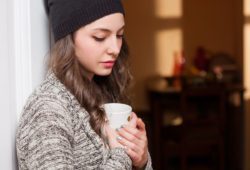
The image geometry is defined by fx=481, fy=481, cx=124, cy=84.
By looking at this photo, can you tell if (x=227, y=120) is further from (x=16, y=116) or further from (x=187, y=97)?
(x=16, y=116)

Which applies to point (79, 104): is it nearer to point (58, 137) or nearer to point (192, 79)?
point (58, 137)

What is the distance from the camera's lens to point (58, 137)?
102cm

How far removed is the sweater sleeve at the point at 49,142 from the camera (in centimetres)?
100

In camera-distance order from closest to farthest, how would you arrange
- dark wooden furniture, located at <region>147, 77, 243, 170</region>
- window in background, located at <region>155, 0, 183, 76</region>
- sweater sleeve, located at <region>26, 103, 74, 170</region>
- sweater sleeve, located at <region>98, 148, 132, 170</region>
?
sweater sleeve, located at <region>26, 103, 74, 170</region> → sweater sleeve, located at <region>98, 148, 132, 170</region> → dark wooden furniture, located at <region>147, 77, 243, 170</region> → window in background, located at <region>155, 0, 183, 76</region>

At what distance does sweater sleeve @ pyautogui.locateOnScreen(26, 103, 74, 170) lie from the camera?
1.00 m

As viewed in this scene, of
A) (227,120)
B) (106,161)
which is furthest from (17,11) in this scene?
(227,120)

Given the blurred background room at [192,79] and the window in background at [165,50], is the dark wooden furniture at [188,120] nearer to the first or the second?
the blurred background room at [192,79]

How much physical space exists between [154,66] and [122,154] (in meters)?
3.48

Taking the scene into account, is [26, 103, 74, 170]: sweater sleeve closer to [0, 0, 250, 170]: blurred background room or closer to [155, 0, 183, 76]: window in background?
[0, 0, 250, 170]: blurred background room

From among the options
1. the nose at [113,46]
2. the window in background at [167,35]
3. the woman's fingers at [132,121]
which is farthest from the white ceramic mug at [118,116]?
the window in background at [167,35]

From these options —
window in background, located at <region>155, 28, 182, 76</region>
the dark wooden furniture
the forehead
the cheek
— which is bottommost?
the dark wooden furniture

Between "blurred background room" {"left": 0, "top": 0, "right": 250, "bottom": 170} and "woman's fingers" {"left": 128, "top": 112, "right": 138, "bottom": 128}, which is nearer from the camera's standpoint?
"woman's fingers" {"left": 128, "top": 112, "right": 138, "bottom": 128}

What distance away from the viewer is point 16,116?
115 centimetres

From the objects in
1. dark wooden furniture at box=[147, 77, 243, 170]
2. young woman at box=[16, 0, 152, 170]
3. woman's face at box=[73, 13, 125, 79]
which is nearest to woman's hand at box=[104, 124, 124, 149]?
young woman at box=[16, 0, 152, 170]
